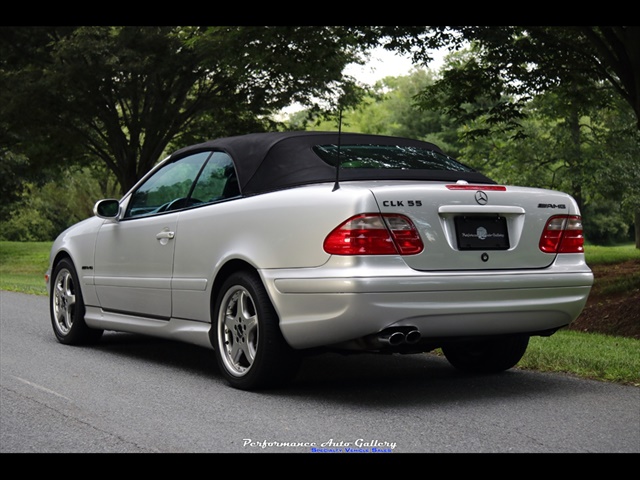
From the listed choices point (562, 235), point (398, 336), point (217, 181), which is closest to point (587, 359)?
point (562, 235)

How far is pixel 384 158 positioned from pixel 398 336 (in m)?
1.55

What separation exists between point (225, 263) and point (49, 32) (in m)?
19.3

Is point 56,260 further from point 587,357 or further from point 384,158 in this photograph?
point 587,357

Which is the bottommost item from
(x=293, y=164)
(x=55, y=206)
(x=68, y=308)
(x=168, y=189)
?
(x=55, y=206)

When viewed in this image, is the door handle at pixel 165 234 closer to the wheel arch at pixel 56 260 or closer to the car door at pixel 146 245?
the car door at pixel 146 245

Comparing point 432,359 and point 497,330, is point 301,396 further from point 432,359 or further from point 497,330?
point 432,359

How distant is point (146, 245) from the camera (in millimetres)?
7203

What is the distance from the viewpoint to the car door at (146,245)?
22.8 ft

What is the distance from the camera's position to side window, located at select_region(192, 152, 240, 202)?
651 cm

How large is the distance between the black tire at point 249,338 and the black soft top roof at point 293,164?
690 mm

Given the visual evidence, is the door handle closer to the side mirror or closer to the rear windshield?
the side mirror

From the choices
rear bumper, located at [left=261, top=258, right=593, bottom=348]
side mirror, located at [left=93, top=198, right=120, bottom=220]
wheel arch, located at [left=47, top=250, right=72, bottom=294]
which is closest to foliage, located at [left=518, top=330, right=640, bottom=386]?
rear bumper, located at [left=261, top=258, right=593, bottom=348]

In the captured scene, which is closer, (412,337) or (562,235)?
(412,337)
